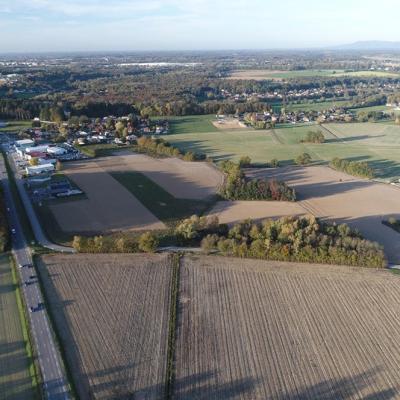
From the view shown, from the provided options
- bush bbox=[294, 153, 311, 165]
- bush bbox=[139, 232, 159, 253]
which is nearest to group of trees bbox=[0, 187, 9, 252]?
bush bbox=[139, 232, 159, 253]

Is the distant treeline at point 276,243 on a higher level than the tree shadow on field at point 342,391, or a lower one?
higher

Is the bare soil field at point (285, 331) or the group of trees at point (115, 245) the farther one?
the group of trees at point (115, 245)

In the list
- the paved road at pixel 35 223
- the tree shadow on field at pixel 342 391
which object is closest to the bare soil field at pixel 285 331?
the tree shadow on field at pixel 342 391

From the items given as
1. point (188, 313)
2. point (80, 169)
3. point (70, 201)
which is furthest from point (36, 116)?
point (188, 313)

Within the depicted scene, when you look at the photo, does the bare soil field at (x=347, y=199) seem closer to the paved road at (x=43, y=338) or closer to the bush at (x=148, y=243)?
the bush at (x=148, y=243)

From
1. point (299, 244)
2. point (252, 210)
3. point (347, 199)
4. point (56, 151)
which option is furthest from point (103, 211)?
point (56, 151)

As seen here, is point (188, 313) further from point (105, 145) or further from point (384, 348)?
point (105, 145)
